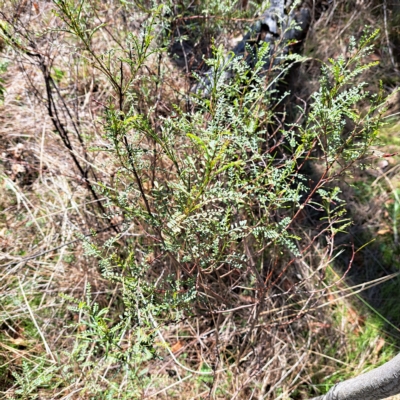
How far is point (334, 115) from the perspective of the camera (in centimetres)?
167

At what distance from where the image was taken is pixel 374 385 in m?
1.51

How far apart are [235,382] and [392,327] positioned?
3.86 ft

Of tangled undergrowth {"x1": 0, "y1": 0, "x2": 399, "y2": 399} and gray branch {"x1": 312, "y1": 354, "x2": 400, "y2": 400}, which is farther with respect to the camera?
tangled undergrowth {"x1": 0, "y1": 0, "x2": 399, "y2": 399}

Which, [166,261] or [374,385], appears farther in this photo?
[166,261]

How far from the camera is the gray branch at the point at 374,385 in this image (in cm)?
142

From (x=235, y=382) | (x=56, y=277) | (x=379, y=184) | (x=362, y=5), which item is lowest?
(x=235, y=382)

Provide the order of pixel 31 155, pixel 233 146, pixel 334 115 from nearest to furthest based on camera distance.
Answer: pixel 334 115, pixel 233 146, pixel 31 155

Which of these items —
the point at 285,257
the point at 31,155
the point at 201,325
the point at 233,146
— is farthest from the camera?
the point at 31,155

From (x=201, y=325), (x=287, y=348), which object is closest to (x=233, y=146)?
(x=201, y=325)

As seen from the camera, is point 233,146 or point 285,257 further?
point 285,257

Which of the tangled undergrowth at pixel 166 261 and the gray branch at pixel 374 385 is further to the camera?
the tangled undergrowth at pixel 166 261

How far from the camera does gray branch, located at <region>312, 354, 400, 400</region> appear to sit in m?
1.42

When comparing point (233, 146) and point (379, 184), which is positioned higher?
point (233, 146)

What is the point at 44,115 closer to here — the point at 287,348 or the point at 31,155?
the point at 31,155
